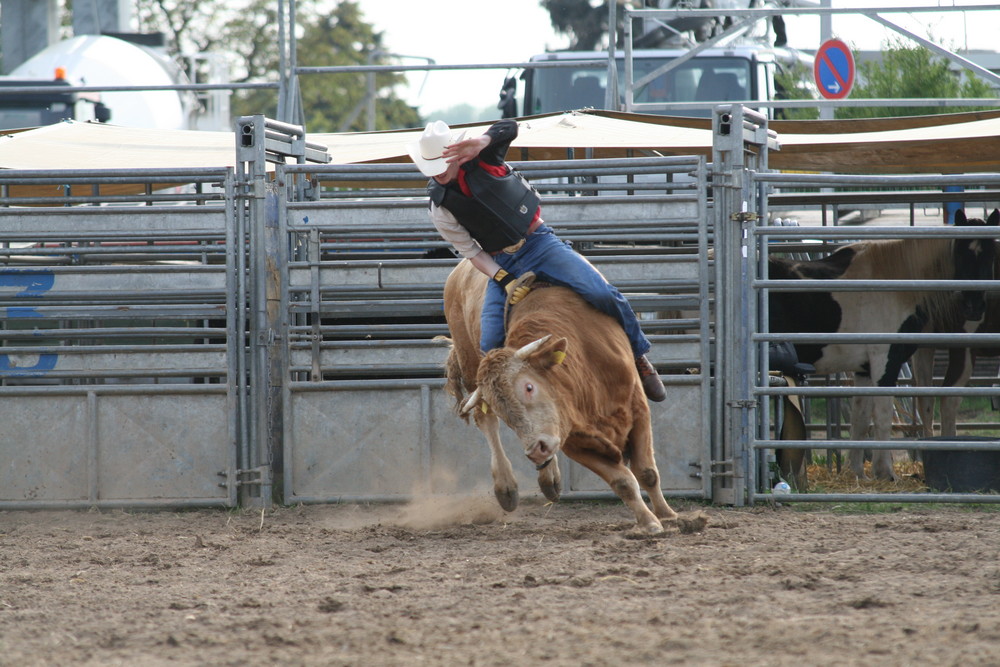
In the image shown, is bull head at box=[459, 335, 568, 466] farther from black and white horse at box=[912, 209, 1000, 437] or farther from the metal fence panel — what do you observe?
black and white horse at box=[912, 209, 1000, 437]

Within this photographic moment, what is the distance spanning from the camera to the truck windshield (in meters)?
13.8

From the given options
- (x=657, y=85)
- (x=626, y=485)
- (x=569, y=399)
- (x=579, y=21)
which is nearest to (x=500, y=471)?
(x=626, y=485)

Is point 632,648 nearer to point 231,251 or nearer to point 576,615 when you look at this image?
point 576,615

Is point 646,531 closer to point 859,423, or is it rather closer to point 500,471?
point 500,471

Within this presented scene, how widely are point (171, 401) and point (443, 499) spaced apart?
1.75 m

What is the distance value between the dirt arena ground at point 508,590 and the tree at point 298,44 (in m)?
33.8

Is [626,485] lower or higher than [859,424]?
higher

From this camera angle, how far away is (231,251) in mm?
6793

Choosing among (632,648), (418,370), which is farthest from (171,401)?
(632,648)

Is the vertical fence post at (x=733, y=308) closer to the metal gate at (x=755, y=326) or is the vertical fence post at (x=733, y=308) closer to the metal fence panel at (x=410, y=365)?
the metal gate at (x=755, y=326)

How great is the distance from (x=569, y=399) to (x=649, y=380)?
88cm

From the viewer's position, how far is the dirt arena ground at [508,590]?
3508 millimetres

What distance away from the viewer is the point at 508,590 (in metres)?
4.36

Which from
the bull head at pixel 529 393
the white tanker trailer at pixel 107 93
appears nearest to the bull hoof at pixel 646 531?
the bull head at pixel 529 393
